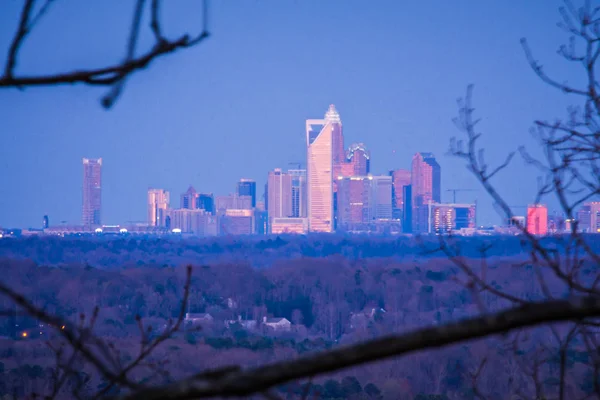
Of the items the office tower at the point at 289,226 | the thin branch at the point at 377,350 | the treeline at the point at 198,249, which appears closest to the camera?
the thin branch at the point at 377,350

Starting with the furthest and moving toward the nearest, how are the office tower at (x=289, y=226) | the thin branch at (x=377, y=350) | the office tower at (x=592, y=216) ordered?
the office tower at (x=289, y=226) → the office tower at (x=592, y=216) → the thin branch at (x=377, y=350)

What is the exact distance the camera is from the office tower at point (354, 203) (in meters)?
92.4

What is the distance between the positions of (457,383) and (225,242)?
173 feet

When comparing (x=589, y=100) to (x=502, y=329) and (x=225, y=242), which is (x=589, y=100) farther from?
(x=225, y=242)

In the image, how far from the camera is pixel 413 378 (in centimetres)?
2850

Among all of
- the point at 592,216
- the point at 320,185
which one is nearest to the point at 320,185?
the point at 320,185

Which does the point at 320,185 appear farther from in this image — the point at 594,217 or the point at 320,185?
the point at 594,217

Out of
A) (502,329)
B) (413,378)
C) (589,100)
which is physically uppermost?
(589,100)

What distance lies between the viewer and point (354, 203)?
94250mm

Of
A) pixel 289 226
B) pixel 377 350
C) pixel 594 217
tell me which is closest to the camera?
pixel 377 350

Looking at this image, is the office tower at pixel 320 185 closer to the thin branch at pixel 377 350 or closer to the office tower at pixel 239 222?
the office tower at pixel 239 222

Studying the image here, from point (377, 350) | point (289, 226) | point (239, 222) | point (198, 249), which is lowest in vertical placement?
point (198, 249)

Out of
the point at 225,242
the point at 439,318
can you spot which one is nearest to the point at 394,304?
the point at 439,318

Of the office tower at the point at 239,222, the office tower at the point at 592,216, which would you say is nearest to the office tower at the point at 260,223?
the office tower at the point at 239,222
